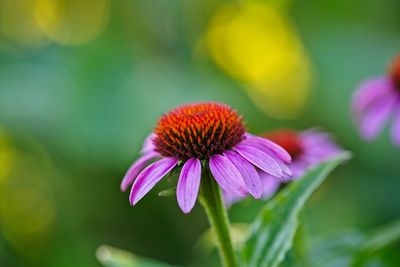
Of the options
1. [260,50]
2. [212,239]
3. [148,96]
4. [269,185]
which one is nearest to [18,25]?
[148,96]

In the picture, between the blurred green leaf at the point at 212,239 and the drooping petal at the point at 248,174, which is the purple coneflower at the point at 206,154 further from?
the blurred green leaf at the point at 212,239

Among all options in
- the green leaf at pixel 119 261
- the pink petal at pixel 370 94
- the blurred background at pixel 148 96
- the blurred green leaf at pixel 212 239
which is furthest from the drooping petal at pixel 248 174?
the blurred background at pixel 148 96

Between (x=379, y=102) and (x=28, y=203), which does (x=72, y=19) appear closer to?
(x=28, y=203)

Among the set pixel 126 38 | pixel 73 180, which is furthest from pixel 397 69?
pixel 126 38

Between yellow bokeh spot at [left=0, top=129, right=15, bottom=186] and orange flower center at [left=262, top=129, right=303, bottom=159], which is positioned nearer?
orange flower center at [left=262, top=129, right=303, bottom=159]

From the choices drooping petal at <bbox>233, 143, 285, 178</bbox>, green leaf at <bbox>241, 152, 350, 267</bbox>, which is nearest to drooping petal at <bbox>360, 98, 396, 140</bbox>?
green leaf at <bbox>241, 152, 350, 267</bbox>

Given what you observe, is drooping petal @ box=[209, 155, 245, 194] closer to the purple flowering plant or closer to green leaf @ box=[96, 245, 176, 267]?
the purple flowering plant
